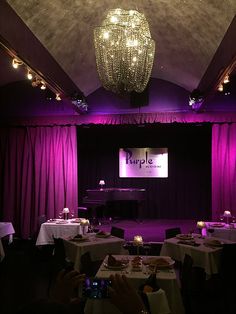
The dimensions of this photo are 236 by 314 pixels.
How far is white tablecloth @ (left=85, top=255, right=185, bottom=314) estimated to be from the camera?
3240 millimetres

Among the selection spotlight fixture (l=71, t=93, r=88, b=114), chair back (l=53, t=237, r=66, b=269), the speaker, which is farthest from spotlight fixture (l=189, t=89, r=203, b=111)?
chair back (l=53, t=237, r=66, b=269)

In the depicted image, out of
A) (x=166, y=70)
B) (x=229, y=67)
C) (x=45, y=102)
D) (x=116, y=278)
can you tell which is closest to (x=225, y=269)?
(x=229, y=67)

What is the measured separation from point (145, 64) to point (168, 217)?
8.72 meters

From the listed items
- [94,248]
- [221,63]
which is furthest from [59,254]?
[221,63]

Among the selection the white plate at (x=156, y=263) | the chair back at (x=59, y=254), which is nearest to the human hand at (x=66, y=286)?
A: the white plate at (x=156, y=263)

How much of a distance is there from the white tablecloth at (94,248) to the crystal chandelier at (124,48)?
2.53 meters

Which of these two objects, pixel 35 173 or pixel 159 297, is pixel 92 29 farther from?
pixel 159 297

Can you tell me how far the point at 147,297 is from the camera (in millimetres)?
3068

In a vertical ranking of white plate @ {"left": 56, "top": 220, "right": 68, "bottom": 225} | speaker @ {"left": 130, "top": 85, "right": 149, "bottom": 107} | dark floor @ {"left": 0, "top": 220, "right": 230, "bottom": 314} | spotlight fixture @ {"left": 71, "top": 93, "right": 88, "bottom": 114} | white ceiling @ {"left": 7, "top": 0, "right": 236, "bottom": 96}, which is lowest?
dark floor @ {"left": 0, "top": 220, "right": 230, "bottom": 314}

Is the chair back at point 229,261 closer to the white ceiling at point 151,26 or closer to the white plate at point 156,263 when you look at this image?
the white plate at point 156,263

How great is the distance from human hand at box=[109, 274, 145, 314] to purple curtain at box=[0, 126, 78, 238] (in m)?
7.92

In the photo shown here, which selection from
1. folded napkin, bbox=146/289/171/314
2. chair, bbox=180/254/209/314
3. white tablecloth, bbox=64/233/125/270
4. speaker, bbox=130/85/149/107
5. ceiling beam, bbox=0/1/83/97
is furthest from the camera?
speaker, bbox=130/85/149/107

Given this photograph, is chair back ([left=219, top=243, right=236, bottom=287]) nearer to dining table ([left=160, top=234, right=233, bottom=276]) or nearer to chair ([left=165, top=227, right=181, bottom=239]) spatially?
dining table ([left=160, top=234, right=233, bottom=276])

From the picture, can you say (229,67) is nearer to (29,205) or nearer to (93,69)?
(93,69)
